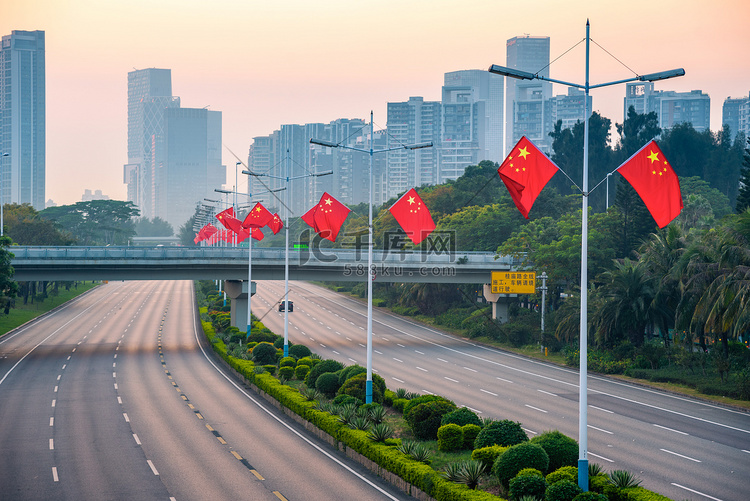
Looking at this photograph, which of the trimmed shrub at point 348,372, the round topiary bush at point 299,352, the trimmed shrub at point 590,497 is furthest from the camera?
the round topiary bush at point 299,352

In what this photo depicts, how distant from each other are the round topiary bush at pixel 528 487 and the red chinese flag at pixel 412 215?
1504 centimetres

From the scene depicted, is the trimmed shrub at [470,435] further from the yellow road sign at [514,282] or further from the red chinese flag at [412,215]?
the yellow road sign at [514,282]

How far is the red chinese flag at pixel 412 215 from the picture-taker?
32.2 metres

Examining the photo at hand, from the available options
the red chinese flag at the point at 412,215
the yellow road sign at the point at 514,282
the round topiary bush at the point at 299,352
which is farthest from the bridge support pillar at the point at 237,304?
the red chinese flag at the point at 412,215

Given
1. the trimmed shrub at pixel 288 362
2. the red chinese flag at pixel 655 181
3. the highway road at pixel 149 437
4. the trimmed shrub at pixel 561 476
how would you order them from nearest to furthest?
the trimmed shrub at pixel 561 476, the red chinese flag at pixel 655 181, the highway road at pixel 149 437, the trimmed shrub at pixel 288 362

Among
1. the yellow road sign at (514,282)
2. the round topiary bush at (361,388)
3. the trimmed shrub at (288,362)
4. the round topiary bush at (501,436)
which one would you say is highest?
the yellow road sign at (514,282)

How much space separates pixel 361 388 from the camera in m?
33.0

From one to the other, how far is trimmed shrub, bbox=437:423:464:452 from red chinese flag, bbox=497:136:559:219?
9050mm

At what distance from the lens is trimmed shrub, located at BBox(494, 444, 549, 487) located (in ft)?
65.4

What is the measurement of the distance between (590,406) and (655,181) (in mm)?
22593

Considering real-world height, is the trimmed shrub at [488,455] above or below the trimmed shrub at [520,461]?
below

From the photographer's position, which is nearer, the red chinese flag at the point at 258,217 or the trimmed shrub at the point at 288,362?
the trimmed shrub at the point at 288,362

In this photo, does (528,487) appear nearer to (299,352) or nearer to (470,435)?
(470,435)

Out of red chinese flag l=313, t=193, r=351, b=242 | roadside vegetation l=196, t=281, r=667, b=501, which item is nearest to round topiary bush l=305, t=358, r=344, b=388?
roadside vegetation l=196, t=281, r=667, b=501
